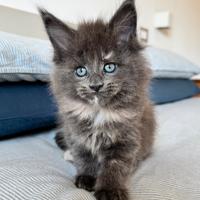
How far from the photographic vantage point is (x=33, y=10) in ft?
6.27

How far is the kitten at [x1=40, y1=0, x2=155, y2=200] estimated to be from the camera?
0.84 meters

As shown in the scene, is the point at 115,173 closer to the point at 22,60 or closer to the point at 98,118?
the point at 98,118

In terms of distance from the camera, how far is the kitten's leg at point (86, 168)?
824 mm

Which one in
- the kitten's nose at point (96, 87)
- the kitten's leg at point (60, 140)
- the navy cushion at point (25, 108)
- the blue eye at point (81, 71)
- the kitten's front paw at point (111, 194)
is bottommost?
the kitten's leg at point (60, 140)

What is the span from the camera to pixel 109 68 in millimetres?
844

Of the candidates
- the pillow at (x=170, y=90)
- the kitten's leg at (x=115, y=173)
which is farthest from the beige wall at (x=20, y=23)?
the kitten's leg at (x=115, y=173)

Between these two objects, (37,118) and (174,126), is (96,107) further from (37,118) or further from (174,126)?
(174,126)

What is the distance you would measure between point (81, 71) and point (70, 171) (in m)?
0.33

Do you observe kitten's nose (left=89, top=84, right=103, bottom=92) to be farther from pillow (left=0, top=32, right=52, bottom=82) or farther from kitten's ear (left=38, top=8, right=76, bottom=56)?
pillow (left=0, top=32, right=52, bottom=82)

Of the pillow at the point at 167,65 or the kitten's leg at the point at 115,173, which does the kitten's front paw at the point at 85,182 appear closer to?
the kitten's leg at the point at 115,173

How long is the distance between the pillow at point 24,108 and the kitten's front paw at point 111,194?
1.78 ft

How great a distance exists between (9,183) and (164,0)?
287 cm

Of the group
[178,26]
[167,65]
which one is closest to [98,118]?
[167,65]

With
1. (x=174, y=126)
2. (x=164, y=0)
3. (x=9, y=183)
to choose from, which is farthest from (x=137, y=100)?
(x=164, y=0)
